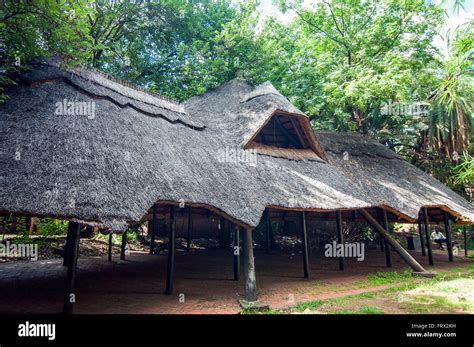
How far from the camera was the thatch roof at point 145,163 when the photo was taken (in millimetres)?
5309

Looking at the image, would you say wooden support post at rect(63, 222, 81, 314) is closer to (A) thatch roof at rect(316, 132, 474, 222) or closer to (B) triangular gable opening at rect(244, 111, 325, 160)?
(B) triangular gable opening at rect(244, 111, 325, 160)

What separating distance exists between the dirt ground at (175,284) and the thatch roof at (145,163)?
7.47 ft

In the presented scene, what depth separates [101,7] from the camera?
1491 centimetres

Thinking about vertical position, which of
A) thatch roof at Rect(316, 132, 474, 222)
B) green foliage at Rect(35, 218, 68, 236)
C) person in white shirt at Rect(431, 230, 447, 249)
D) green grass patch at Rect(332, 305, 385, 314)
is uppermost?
thatch roof at Rect(316, 132, 474, 222)

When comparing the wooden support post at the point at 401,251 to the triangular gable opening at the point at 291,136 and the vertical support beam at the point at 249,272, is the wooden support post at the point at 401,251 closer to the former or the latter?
the triangular gable opening at the point at 291,136

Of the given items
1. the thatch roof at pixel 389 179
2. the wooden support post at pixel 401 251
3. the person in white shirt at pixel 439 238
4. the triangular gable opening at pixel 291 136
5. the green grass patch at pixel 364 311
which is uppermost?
the triangular gable opening at pixel 291 136

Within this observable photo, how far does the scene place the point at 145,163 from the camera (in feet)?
22.5

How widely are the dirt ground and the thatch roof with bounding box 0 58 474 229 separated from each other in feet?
7.47

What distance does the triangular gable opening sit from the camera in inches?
467

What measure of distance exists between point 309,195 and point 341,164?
14.4ft

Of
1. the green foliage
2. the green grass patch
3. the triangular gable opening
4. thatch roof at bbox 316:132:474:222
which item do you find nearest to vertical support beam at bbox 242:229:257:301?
the green grass patch

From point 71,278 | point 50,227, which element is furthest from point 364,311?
point 50,227

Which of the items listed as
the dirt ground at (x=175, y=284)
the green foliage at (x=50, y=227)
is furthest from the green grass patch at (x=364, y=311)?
the green foliage at (x=50, y=227)

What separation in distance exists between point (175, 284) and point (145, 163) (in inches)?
160
